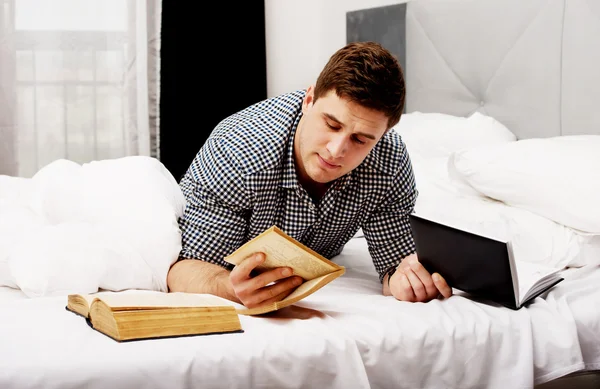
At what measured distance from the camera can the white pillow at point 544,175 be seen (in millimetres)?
1681

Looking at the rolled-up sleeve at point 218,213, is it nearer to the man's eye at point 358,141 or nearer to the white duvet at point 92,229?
the white duvet at point 92,229

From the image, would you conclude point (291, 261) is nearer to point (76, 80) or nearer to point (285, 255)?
point (285, 255)

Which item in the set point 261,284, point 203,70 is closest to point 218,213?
point 261,284

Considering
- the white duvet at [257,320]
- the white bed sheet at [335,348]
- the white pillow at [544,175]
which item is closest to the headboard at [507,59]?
the white pillow at [544,175]

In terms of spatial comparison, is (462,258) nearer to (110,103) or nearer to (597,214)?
(597,214)

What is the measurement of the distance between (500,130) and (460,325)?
131 centimetres

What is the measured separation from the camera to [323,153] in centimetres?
141

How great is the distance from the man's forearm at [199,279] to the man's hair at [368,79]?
0.45m

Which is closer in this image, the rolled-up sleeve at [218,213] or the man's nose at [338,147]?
the man's nose at [338,147]

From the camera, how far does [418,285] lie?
138 centimetres

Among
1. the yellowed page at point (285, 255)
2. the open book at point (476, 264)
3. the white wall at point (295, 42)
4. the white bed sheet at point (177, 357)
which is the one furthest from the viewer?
the white wall at point (295, 42)

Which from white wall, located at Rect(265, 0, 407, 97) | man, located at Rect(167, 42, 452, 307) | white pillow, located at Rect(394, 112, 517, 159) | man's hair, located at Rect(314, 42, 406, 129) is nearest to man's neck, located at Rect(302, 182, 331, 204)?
man, located at Rect(167, 42, 452, 307)

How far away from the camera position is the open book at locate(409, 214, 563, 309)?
123 centimetres

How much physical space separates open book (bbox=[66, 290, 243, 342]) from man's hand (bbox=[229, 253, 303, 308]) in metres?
0.07
